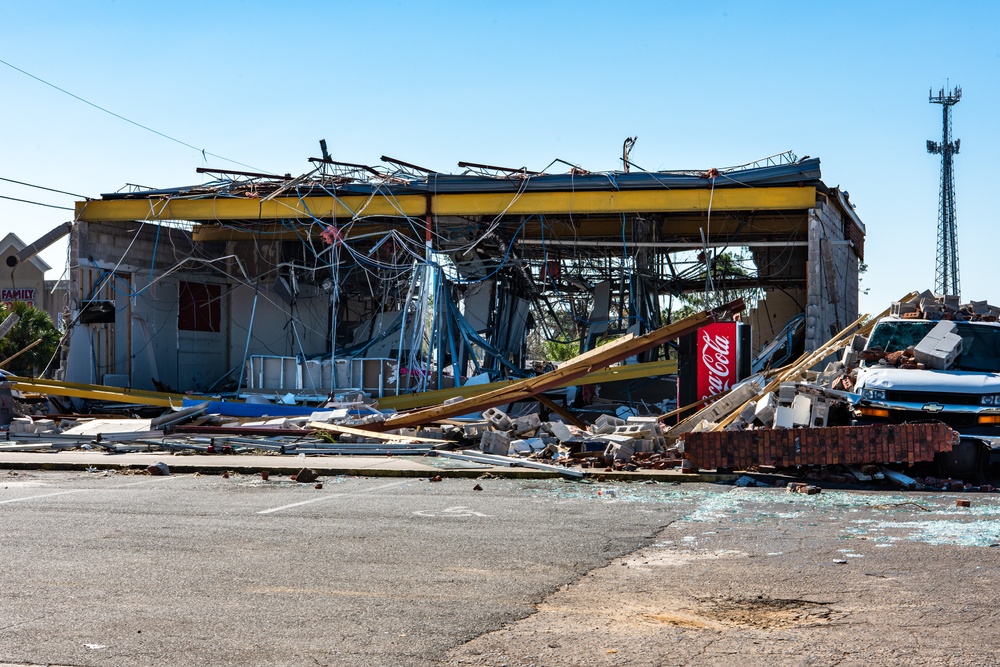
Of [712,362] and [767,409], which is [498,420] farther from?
[767,409]

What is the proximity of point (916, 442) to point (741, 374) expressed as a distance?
19.9 ft

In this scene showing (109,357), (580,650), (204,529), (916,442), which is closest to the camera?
(580,650)

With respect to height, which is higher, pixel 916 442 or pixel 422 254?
pixel 422 254

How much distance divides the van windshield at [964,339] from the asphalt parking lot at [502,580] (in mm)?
3395

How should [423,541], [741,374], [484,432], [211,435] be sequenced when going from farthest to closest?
[211,435] → [741,374] → [484,432] → [423,541]

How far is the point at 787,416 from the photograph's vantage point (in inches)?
533

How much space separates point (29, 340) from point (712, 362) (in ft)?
81.3

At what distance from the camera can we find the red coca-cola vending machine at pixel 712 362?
18.1m

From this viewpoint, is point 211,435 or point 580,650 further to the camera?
point 211,435

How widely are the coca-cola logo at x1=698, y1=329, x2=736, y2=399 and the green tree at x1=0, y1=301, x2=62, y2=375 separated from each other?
23.9m

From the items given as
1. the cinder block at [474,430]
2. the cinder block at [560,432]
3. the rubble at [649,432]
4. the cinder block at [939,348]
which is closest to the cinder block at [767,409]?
the rubble at [649,432]

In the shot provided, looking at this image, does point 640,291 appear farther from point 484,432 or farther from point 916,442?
point 916,442

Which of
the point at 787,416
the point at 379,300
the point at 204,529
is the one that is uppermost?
the point at 379,300

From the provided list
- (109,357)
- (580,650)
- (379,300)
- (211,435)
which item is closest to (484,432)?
(211,435)
